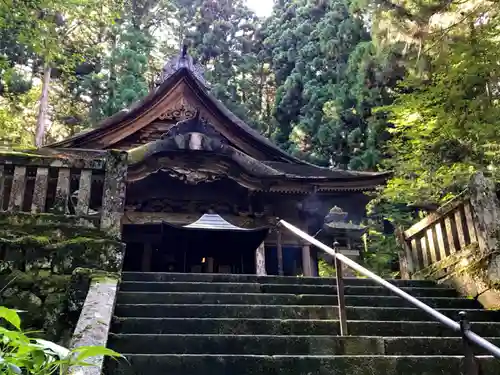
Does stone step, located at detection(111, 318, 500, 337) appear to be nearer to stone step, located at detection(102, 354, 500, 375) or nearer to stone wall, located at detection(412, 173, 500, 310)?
stone step, located at detection(102, 354, 500, 375)

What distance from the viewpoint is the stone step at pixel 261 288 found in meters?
4.94

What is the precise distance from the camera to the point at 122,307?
4.25m

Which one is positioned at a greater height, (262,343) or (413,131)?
(413,131)

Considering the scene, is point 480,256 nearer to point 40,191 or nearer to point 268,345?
point 268,345

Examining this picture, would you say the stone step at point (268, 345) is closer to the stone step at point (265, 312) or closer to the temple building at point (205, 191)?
the stone step at point (265, 312)

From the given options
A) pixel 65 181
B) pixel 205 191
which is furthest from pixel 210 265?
pixel 65 181

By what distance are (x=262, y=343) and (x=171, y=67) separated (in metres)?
11.2

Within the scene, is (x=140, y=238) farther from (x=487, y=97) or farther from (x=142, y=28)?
(x=142, y=28)

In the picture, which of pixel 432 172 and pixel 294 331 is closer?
pixel 294 331

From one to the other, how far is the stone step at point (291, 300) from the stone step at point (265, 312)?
10.3 inches

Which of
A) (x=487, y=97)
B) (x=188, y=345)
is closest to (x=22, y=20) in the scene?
(x=188, y=345)

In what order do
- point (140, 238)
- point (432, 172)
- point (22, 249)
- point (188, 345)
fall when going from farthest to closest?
Result: point (140, 238)
point (432, 172)
point (22, 249)
point (188, 345)

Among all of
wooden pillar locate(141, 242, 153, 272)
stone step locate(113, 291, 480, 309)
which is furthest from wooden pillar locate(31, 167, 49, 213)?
wooden pillar locate(141, 242, 153, 272)

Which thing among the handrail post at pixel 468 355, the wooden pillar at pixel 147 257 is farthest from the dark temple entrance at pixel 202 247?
the handrail post at pixel 468 355
